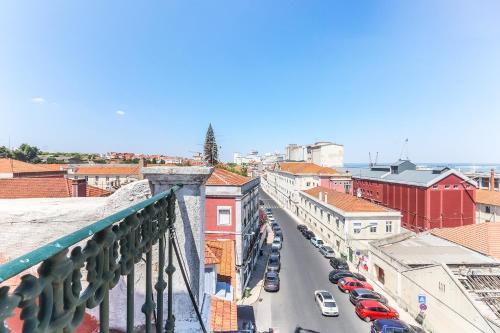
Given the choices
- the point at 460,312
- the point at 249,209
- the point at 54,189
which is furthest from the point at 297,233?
the point at 54,189

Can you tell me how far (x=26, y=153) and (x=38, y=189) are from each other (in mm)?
71038

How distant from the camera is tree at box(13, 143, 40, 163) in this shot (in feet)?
247

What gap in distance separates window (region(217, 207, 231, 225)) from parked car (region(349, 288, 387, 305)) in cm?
1169

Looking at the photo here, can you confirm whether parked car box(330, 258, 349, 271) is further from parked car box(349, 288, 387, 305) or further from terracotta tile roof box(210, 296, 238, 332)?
terracotta tile roof box(210, 296, 238, 332)

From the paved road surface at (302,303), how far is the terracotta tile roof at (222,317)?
1039 cm

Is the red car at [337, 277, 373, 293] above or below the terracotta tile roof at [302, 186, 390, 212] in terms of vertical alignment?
below

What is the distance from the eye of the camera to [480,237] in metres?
26.1

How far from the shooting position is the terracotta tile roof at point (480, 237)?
24384mm

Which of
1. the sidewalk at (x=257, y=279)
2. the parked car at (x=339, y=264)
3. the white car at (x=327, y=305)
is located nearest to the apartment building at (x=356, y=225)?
the parked car at (x=339, y=264)

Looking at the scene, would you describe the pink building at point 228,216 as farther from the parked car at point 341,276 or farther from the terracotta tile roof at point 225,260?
the parked car at point 341,276

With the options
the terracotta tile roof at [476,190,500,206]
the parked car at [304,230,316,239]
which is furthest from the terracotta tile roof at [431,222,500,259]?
the terracotta tile roof at [476,190,500,206]

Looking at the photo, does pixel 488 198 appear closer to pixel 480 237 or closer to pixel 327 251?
pixel 480 237

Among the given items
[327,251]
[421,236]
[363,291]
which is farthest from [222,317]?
[421,236]

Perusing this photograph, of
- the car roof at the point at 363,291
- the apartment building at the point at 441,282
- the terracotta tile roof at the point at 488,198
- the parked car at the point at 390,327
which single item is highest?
the terracotta tile roof at the point at 488,198
